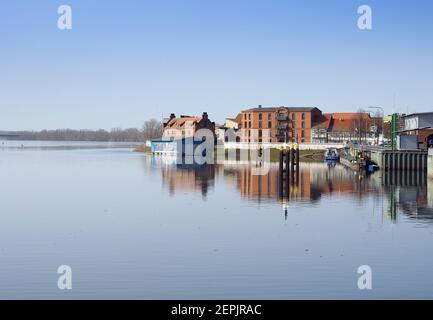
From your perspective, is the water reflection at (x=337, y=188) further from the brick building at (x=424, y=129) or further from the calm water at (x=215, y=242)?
the brick building at (x=424, y=129)

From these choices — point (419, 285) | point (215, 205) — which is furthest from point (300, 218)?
point (419, 285)

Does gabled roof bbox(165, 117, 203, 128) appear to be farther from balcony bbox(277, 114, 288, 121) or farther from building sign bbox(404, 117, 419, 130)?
building sign bbox(404, 117, 419, 130)

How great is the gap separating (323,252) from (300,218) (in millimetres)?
10850

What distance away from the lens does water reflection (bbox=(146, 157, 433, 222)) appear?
150 feet

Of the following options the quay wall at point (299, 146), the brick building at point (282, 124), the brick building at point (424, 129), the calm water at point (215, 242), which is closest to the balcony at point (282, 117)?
the brick building at point (282, 124)

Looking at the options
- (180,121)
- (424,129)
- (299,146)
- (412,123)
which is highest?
(180,121)

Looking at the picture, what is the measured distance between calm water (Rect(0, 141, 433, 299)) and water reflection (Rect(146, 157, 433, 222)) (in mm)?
253

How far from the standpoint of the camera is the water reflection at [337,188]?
45812 millimetres

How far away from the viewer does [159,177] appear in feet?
241

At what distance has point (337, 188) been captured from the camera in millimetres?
59375

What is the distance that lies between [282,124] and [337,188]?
98.4 m
